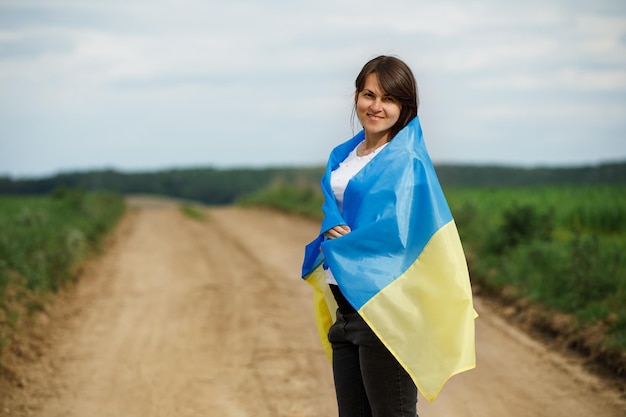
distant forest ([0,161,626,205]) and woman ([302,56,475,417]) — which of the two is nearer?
woman ([302,56,475,417])

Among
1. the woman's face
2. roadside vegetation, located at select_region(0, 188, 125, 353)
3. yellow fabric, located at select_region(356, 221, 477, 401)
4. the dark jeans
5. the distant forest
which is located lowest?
the distant forest

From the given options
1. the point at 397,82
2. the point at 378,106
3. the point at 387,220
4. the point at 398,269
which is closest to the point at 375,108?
the point at 378,106

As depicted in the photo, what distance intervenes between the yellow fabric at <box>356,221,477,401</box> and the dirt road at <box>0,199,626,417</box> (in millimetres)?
2656

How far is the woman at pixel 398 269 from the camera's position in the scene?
322 centimetres

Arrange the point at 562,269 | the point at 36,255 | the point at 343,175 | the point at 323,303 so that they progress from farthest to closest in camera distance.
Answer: the point at 36,255 < the point at 562,269 < the point at 323,303 < the point at 343,175

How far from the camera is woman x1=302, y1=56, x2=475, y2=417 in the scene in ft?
10.6

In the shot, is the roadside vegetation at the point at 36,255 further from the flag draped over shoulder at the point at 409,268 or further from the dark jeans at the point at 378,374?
the flag draped over shoulder at the point at 409,268

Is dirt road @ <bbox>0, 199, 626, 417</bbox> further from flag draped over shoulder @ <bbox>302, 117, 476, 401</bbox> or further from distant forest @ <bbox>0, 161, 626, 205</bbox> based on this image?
distant forest @ <bbox>0, 161, 626, 205</bbox>

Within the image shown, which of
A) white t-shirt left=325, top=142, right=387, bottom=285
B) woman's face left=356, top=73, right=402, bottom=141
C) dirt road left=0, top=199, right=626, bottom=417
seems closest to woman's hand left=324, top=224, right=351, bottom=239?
white t-shirt left=325, top=142, right=387, bottom=285

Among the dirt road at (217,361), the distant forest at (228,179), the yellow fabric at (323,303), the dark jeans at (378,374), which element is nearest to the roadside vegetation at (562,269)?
the dirt road at (217,361)

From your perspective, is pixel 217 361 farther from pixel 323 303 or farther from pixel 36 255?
pixel 36 255

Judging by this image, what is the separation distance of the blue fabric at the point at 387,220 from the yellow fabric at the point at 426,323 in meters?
0.07

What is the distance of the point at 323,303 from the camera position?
3.71 meters

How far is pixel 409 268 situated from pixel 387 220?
0.74ft
